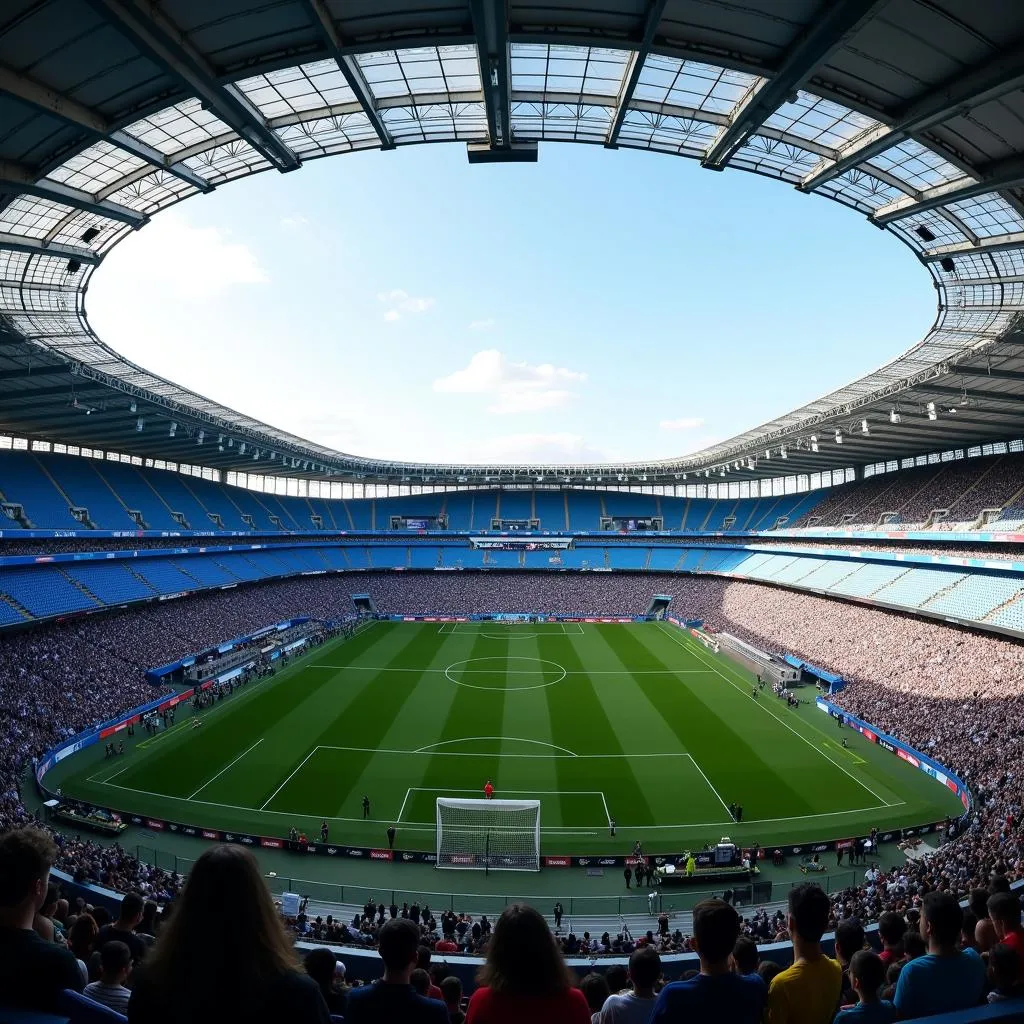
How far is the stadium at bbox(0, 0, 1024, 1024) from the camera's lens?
8.89m

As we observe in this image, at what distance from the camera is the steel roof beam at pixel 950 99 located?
32.6 ft

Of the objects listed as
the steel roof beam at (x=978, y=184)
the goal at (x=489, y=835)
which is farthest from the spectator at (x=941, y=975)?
the goal at (x=489, y=835)

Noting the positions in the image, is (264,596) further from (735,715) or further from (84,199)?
(84,199)

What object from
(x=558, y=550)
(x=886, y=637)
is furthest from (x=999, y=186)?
(x=558, y=550)

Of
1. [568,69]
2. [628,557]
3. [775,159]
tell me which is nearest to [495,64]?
[568,69]

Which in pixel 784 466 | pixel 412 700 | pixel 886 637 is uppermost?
pixel 784 466

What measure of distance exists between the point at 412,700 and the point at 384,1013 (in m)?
35.2

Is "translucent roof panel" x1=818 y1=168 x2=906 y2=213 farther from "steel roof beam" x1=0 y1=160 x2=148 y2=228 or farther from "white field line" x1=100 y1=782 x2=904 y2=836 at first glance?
"white field line" x1=100 y1=782 x2=904 y2=836

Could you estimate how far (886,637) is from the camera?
38500mm

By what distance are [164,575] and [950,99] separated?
50.9m

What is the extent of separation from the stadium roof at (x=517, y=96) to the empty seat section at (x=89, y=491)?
29.0 m

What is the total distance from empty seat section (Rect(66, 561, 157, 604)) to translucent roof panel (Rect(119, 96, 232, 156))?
110 ft

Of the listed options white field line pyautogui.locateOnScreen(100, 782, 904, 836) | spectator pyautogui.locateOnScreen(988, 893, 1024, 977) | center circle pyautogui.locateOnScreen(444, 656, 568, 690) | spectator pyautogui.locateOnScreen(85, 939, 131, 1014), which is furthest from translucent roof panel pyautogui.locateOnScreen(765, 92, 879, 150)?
center circle pyautogui.locateOnScreen(444, 656, 568, 690)

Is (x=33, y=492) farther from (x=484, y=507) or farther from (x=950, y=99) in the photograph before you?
(x=950, y=99)
